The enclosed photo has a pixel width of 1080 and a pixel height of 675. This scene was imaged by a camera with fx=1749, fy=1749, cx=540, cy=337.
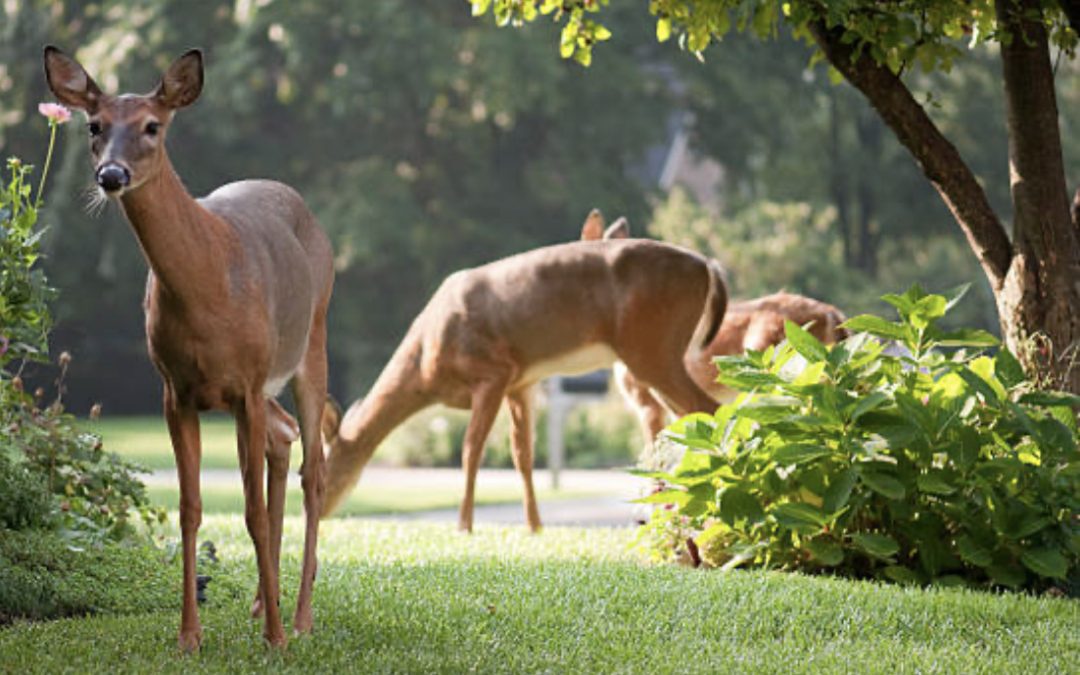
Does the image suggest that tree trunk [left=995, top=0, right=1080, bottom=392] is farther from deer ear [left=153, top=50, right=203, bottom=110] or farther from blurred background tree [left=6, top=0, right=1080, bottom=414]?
blurred background tree [left=6, top=0, right=1080, bottom=414]

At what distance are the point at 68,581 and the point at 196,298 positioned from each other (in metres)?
1.83

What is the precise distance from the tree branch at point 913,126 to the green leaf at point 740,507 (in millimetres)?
1812

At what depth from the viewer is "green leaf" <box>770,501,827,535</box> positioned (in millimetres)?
7266

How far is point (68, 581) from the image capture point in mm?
6625

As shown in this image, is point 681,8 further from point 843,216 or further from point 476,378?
point 843,216

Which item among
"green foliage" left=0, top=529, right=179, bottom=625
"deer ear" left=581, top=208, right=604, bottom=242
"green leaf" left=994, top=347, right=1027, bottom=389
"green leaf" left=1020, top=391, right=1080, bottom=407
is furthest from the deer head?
"deer ear" left=581, top=208, right=604, bottom=242

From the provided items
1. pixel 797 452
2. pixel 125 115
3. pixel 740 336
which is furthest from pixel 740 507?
pixel 740 336

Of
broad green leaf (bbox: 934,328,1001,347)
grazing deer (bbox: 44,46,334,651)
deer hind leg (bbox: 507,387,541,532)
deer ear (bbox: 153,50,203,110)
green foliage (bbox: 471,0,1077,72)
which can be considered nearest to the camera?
grazing deer (bbox: 44,46,334,651)

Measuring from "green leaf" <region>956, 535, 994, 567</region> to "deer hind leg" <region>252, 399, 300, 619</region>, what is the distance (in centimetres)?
291

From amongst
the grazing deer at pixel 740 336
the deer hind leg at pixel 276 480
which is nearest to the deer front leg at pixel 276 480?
the deer hind leg at pixel 276 480

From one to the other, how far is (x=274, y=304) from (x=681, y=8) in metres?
3.47

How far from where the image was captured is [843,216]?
119ft

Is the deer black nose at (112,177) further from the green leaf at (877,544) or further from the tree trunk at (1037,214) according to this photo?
the tree trunk at (1037,214)

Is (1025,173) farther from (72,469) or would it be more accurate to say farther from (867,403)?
(72,469)
